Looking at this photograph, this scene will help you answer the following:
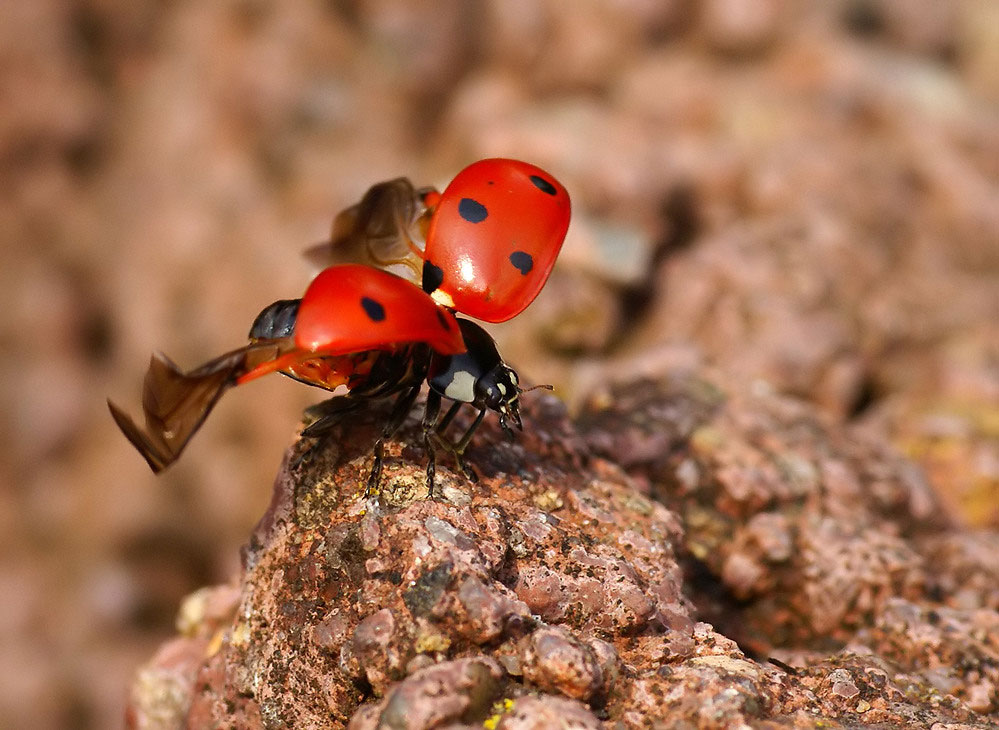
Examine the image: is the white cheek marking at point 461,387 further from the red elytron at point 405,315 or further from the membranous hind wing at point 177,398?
the membranous hind wing at point 177,398

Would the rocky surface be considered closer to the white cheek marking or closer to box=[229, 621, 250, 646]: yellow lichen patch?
box=[229, 621, 250, 646]: yellow lichen patch

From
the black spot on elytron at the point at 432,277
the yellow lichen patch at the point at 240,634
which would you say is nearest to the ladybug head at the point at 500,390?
the black spot on elytron at the point at 432,277

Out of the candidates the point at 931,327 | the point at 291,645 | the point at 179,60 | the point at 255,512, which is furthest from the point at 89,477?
the point at 931,327

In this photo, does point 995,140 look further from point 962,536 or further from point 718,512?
point 718,512

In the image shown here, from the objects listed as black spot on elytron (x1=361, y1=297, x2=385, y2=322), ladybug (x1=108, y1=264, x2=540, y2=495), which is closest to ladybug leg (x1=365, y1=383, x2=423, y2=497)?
ladybug (x1=108, y1=264, x2=540, y2=495)

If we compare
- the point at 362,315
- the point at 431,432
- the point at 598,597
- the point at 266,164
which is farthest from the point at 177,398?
the point at 266,164

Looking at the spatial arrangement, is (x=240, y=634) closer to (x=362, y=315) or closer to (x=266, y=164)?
(x=362, y=315)
